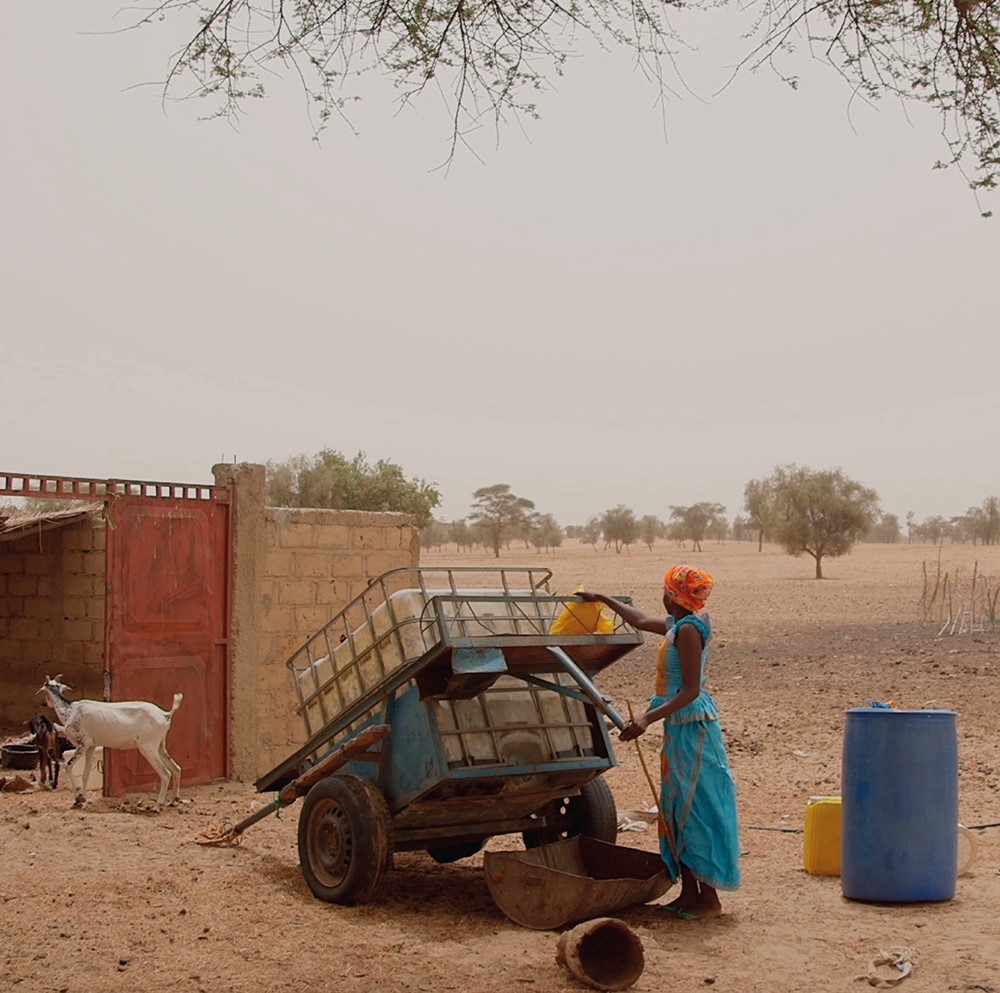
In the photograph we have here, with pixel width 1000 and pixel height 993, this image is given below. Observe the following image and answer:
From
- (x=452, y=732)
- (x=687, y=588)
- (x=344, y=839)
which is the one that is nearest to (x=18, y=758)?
(x=344, y=839)

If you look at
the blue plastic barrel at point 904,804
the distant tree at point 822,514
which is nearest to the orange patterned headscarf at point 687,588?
the blue plastic barrel at point 904,804

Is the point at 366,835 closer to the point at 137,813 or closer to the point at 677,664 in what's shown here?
the point at 677,664

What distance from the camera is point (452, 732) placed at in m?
6.34

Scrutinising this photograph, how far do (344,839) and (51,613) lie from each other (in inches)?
294

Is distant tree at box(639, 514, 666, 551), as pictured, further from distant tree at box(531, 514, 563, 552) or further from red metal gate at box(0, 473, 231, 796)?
red metal gate at box(0, 473, 231, 796)

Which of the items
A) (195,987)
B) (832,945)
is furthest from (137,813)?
(832,945)

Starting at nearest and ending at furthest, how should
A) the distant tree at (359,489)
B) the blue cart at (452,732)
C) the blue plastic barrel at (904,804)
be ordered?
the blue cart at (452,732) → the blue plastic barrel at (904,804) → the distant tree at (359,489)

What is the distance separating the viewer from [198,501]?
10.4 meters

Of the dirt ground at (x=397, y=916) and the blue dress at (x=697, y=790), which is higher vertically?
the blue dress at (x=697, y=790)

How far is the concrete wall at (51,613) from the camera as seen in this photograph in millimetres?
12602

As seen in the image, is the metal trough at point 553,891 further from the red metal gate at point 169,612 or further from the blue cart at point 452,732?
the red metal gate at point 169,612

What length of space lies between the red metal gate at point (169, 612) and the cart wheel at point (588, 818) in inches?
159

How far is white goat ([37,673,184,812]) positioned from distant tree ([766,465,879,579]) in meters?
45.6

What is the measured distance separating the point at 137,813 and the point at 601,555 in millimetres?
70693
